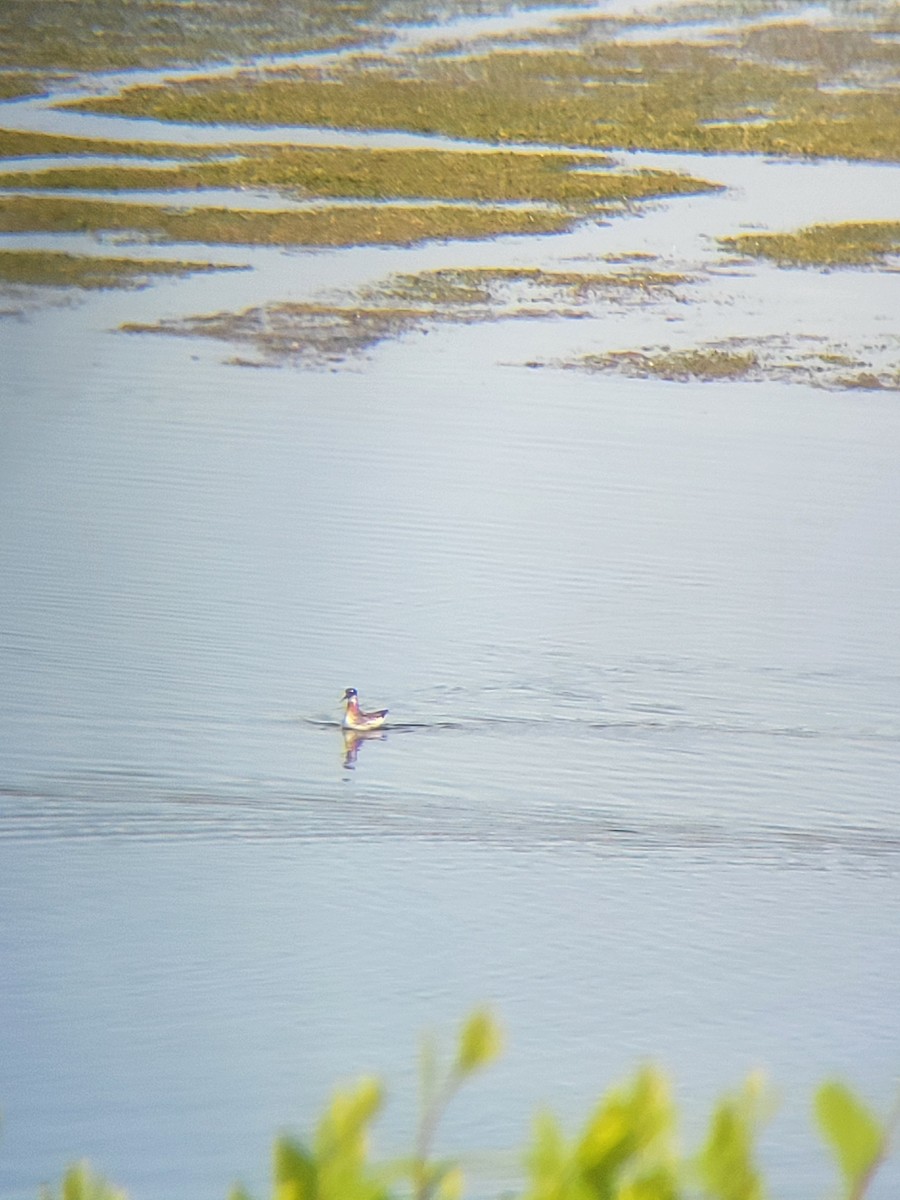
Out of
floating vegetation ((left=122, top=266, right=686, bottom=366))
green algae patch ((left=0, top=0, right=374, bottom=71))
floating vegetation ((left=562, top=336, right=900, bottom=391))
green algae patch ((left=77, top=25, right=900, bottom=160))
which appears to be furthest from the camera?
green algae patch ((left=0, top=0, right=374, bottom=71))

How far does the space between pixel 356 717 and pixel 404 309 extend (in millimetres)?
9620

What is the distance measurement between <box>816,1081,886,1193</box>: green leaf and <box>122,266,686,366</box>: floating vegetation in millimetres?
14586

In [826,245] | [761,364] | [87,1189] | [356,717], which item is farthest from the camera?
[826,245]

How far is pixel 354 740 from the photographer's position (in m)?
8.39

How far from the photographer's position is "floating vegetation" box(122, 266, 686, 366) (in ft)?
52.9

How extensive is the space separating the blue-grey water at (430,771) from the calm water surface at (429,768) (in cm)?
2

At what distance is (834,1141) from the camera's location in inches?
41.9

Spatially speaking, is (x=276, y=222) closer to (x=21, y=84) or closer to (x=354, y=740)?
(x=21, y=84)

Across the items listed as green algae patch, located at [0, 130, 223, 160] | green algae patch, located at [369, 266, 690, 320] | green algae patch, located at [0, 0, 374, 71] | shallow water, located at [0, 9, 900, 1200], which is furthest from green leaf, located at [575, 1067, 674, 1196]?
green algae patch, located at [0, 0, 374, 71]

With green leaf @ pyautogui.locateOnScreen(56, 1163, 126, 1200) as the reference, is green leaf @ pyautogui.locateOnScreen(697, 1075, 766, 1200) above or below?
above

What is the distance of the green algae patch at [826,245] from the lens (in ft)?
63.9

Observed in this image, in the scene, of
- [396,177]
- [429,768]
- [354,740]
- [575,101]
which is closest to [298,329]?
[396,177]

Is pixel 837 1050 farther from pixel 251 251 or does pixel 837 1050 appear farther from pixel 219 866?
pixel 251 251

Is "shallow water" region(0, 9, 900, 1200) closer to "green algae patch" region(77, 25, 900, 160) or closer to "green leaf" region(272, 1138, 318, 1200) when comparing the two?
"green leaf" region(272, 1138, 318, 1200)
